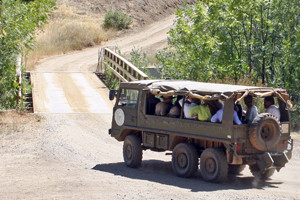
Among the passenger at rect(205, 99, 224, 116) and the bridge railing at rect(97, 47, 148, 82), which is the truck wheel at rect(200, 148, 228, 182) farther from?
the bridge railing at rect(97, 47, 148, 82)

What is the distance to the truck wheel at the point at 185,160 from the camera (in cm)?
1165

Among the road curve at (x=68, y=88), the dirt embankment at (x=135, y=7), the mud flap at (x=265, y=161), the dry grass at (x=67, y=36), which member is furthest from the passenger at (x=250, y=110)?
the dirt embankment at (x=135, y=7)

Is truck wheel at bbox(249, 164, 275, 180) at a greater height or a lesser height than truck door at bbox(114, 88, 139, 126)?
lesser

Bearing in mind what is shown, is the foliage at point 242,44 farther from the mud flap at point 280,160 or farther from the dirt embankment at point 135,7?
the dirt embankment at point 135,7

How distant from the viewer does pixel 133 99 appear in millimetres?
13344

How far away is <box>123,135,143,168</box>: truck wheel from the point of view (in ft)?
43.0

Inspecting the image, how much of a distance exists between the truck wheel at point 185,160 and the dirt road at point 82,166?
0.23 m

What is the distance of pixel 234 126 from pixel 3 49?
485 inches

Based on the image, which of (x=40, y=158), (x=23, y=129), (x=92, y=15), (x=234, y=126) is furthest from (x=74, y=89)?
(x=92, y=15)

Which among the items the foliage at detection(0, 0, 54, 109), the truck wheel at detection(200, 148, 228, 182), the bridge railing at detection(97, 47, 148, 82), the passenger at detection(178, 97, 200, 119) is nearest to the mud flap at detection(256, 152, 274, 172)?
the truck wheel at detection(200, 148, 228, 182)

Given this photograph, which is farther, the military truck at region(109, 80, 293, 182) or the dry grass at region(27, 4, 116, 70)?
the dry grass at region(27, 4, 116, 70)

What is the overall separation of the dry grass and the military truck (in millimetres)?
25414

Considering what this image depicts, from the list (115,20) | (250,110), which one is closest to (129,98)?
(250,110)

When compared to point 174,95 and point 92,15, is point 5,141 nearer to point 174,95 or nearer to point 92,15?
point 174,95
